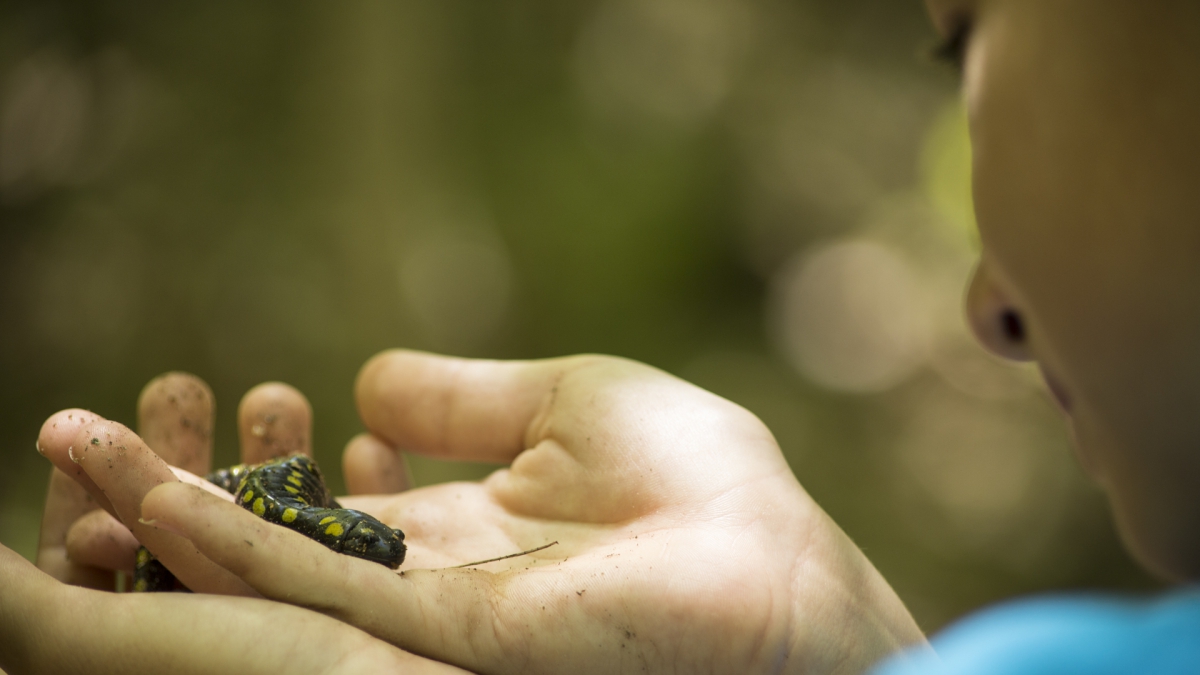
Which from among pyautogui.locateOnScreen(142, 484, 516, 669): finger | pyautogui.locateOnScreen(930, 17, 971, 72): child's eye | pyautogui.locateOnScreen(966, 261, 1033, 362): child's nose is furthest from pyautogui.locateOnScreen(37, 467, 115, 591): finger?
pyautogui.locateOnScreen(930, 17, 971, 72): child's eye

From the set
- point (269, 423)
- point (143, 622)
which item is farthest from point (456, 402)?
point (143, 622)

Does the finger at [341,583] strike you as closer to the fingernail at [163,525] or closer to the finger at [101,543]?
the fingernail at [163,525]

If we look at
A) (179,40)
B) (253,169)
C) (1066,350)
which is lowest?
(1066,350)

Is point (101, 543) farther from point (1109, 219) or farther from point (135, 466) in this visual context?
point (1109, 219)

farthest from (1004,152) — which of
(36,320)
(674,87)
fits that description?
(36,320)

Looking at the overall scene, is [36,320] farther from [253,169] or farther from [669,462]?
[669,462]

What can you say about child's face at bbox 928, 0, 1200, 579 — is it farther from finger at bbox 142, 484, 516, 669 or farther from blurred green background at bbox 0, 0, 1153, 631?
blurred green background at bbox 0, 0, 1153, 631
